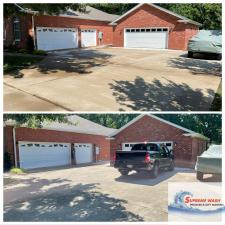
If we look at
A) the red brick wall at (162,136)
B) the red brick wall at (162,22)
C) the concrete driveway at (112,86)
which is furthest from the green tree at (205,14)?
the red brick wall at (162,136)

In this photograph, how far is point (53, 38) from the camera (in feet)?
69.9

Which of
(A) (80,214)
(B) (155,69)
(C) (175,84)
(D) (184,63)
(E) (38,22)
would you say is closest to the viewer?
(A) (80,214)

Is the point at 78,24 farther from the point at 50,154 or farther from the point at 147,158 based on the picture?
the point at 147,158

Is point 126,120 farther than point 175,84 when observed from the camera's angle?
No

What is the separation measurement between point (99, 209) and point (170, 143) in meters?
3.09

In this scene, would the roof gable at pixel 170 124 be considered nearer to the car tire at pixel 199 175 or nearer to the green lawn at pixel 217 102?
the green lawn at pixel 217 102

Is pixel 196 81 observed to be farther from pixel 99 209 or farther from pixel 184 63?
pixel 99 209

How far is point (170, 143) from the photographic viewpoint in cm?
931

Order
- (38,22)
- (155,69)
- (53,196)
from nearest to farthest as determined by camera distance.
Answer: (53,196) < (155,69) < (38,22)

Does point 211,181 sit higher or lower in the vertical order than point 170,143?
lower

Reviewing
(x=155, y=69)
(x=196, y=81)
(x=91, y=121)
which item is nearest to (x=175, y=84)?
(x=196, y=81)

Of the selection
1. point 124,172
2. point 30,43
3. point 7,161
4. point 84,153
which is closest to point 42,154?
point 7,161

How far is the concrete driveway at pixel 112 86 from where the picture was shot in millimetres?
9062

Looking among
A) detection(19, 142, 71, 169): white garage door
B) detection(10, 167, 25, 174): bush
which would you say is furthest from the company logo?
detection(10, 167, 25, 174): bush
